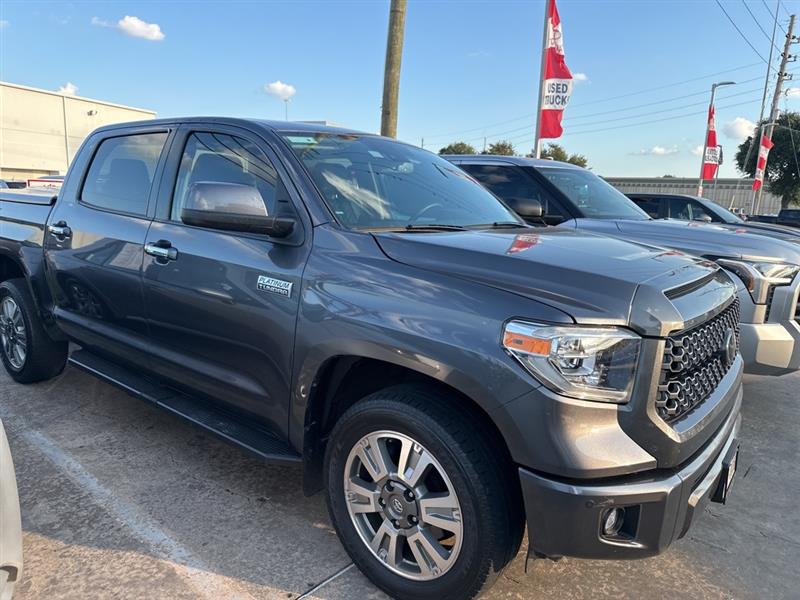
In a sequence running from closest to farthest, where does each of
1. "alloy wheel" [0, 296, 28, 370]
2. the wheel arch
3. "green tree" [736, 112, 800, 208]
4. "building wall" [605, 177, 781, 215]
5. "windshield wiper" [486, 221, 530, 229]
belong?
the wheel arch
"windshield wiper" [486, 221, 530, 229]
"alloy wheel" [0, 296, 28, 370]
"green tree" [736, 112, 800, 208]
"building wall" [605, 177, 781, 215]

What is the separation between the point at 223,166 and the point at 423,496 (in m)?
1.95

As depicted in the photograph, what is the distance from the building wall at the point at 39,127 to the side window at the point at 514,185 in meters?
36.6

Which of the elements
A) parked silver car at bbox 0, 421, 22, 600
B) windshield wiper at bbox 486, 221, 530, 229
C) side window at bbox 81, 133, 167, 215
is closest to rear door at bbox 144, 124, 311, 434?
side window at bbox 81, 133, 167, 215

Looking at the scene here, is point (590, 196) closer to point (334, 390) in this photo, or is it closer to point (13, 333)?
point (334, 390)

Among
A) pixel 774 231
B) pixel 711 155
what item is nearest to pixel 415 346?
pixel 774 231

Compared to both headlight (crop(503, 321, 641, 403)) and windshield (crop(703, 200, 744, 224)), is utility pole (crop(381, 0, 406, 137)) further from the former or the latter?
headlight (crop(503, 321, 641, 403))

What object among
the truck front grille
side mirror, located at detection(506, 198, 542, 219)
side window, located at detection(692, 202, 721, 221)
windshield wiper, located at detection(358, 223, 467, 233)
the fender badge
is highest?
side window, located at detection(692, 202, 721, 221)

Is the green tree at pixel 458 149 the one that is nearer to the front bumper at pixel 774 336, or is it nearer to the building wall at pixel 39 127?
the building wall at pixel 39 127

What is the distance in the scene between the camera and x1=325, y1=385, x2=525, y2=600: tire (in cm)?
201

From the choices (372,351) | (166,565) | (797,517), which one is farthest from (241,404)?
(797,517)

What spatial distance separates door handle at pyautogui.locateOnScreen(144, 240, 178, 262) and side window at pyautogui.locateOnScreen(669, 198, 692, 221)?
857 centimetres

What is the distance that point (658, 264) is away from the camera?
2387 mm

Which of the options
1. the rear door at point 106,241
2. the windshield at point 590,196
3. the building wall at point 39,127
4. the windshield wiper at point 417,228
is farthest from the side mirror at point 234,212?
the building wall at point 39,127

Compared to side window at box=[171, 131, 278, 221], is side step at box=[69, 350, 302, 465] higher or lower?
lower
